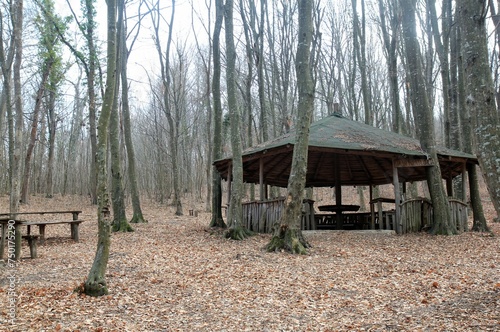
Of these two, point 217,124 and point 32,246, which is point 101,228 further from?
point 217,124

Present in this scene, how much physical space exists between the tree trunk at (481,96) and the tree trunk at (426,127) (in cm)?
611

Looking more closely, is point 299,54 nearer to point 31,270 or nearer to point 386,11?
point 31,270

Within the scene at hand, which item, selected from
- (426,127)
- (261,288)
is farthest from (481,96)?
(426,127)

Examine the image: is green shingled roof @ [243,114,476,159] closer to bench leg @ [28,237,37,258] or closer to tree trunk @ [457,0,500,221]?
tree trunk @ [457,0,500,221]

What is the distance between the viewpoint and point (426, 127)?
10.4 meters

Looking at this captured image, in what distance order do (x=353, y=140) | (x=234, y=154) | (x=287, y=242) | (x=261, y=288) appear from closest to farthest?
(x=261, y=288), (x=287, y=242), (x=234, y=154), (x=353, y=140)

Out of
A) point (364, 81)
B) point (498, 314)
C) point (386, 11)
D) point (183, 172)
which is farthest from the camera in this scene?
point (183, 172)

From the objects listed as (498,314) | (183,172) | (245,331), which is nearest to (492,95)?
(498,314)

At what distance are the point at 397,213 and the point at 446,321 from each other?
24.5 feet

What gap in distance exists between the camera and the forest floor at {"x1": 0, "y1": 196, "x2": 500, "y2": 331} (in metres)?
3.99

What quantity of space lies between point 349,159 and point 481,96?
11051 mm

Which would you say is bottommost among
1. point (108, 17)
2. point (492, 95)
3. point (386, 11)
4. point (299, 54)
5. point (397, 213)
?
point (397, 213)

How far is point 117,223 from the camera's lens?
1143 centimetres

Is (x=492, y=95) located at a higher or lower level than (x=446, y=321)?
higher
